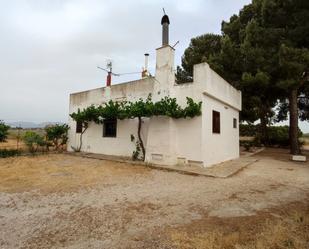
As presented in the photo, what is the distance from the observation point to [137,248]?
9.65ft

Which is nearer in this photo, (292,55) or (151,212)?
(151,212)

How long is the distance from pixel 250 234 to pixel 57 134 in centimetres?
1374

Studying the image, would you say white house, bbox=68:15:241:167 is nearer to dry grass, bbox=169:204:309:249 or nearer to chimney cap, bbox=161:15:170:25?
chimney cap, bbox=161:15:170:25

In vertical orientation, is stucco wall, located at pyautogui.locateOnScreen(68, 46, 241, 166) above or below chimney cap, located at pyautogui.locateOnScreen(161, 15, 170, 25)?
below

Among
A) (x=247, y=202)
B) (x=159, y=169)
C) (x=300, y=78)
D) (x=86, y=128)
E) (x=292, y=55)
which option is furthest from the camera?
(x=86, y=128)

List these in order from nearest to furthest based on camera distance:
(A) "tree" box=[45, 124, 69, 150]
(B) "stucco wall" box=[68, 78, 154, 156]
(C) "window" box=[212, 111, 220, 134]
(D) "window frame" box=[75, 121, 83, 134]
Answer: (C) "window" box=[212, 111, 220, 134] < (B) "stucco wall" box=[68, 78, 154, 156] < (A) "tree" box=[45, 124, 69, 150] < (D) "window frame" box=[75, 121, 83, 134]

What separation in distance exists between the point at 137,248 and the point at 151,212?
1.38 m

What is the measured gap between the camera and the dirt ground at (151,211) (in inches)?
124

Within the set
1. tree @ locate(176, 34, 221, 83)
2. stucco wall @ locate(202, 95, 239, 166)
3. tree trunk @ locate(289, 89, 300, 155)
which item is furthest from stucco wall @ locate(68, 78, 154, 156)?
tree trunk @ locate(289, 89, 300, 155)

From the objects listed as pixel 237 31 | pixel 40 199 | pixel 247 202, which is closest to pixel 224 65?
pixel 237 31

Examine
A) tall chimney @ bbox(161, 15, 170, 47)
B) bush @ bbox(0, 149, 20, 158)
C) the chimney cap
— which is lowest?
bush @ bbox(0, 149, 20, 158)

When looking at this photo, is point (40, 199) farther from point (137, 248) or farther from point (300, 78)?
point (300, 78)

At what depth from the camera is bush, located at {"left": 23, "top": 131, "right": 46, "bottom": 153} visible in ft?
42.6

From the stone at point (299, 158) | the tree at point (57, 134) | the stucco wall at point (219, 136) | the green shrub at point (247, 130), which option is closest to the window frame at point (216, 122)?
the stucco wall at point (219, 136)
